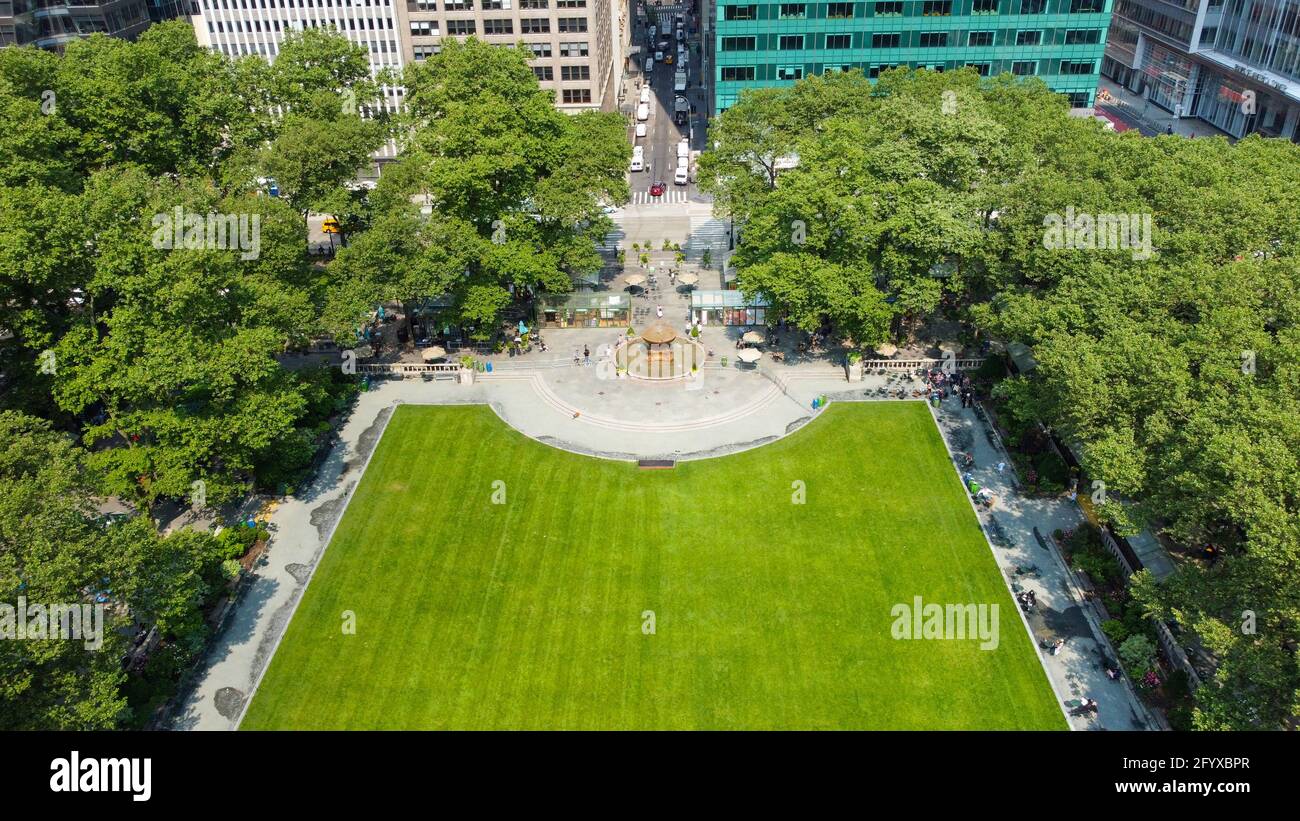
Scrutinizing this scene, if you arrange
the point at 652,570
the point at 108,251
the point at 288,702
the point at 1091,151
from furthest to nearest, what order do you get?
the point at 1091,151, the point at 652,570, the point at 108,251, the point at 288,702

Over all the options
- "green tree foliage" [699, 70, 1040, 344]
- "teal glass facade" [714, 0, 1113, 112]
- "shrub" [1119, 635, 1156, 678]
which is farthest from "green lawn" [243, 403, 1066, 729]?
"teal glass facade" [714, 0, 1113, 112]

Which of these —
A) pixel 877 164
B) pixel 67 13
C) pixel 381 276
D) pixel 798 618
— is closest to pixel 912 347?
pixel 877 164

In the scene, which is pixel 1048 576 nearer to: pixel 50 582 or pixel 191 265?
pixel 50 582

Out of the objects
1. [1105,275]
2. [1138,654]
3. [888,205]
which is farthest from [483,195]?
[1138,654]

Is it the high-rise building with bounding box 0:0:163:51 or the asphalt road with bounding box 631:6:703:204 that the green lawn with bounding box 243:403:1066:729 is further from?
the high-rise building with bounding box 0:0:163:51

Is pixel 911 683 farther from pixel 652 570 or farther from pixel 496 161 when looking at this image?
pixel 496 161

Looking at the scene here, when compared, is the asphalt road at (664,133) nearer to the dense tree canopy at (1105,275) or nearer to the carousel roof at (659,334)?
the dense tree canopy at (1105,275)
